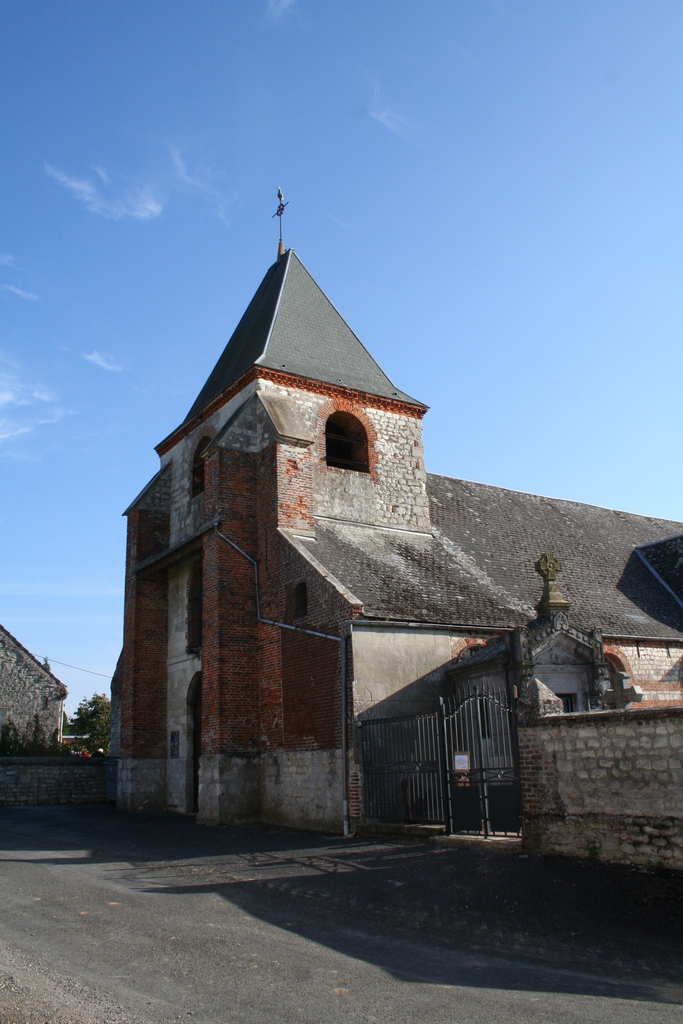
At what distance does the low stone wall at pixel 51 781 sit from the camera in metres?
20.9

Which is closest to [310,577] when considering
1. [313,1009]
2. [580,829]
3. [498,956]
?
[580,829]

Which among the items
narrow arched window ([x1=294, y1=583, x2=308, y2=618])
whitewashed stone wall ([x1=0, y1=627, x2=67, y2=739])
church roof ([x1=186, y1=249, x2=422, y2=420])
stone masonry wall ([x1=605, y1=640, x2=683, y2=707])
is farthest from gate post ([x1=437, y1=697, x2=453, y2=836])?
whitewashed stone wall ([x1=0, y1=627, x2=67, y2=739])

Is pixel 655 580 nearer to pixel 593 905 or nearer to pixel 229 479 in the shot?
pixel 229 479

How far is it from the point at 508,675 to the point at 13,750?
1639 centimetres

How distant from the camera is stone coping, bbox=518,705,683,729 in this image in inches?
329

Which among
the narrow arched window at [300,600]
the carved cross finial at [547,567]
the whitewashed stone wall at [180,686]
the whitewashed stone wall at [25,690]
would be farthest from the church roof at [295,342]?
the whitewashed stone wall at [25,690]

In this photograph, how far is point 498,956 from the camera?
20.5 feet

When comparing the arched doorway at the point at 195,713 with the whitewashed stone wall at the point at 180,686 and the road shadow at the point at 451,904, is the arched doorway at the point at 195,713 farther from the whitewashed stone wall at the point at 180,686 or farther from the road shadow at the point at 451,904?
the road shadow at the point at 451,904

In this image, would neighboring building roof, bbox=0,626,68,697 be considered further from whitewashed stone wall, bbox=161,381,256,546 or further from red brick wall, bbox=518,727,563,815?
red brick wall, bbox=518,727,563,815

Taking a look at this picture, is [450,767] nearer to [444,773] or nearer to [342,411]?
[444,773]

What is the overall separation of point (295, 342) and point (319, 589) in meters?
7.65

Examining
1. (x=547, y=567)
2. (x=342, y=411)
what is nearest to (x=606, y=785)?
(x=547, y=567)

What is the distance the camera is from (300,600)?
51.8ft

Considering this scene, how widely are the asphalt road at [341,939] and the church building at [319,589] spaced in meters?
3.73
